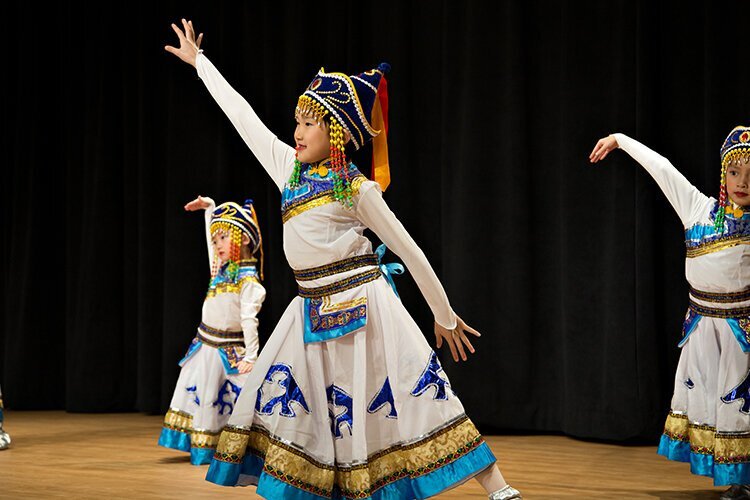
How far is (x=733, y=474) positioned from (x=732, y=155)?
1.15 meters

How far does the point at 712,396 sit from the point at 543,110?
2394mm

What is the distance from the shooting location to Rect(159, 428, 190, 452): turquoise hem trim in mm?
4477

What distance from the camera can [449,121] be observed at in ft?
18.0

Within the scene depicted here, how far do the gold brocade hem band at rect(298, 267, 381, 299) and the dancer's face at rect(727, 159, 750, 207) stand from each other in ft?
4.67

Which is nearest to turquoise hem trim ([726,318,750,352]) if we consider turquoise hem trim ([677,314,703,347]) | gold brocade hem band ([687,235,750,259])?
turquoise hem trim ([677,314,703,347])

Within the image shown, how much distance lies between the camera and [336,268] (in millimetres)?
2742

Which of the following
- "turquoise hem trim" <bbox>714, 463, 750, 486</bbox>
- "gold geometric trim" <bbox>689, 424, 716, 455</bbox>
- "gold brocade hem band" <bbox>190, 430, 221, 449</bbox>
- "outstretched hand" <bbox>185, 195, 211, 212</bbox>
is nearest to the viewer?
"turquoise hem trim" <bbox>714, 463, 750, 486</bbox>

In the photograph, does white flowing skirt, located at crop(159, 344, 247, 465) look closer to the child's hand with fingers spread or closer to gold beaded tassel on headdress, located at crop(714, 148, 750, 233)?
the child's hand with fingers spread

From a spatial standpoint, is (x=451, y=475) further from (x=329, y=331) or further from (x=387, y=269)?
(x=387, y=269)

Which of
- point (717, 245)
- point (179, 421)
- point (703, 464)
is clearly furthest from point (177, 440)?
point (717, 245)

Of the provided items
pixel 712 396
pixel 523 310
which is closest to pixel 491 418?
pixel 523 310

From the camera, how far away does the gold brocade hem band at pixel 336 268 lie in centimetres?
274

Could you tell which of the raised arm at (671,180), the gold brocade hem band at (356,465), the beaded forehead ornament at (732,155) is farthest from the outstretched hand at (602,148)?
the gold brocade hem band at (356,465)

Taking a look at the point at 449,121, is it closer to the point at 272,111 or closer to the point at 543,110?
the point at 543,110
